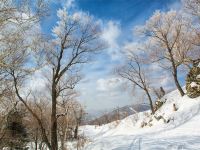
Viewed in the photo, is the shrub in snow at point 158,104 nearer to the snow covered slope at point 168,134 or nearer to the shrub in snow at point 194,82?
the snow covered slope at point 168,134

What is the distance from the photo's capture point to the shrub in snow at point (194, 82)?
28.8 m

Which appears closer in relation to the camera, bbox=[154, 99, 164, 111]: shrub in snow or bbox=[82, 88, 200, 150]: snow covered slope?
bbox=[82, 88, 200, 150]: snow covered slope

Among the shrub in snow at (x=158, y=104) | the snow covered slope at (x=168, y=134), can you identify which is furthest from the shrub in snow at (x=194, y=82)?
the shrub in snow at (x=158, y=104)

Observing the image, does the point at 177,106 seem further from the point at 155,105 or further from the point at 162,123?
the point at 155,105

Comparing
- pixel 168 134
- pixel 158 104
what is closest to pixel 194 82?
pixel 168 134

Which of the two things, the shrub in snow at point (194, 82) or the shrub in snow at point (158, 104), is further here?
the shrub in snow at point (158, 104)

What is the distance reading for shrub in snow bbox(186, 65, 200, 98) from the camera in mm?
28816

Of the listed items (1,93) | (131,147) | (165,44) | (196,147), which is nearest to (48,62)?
(1,93)

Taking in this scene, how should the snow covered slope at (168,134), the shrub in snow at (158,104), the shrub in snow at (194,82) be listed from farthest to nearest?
the shrub in snow at (158,104) < the shrub in snow at (194,82) < the snow covered slope at (168,134)

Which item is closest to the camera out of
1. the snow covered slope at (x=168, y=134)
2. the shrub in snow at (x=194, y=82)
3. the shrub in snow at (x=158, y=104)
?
the snow covered slope at (x=168, y=134)

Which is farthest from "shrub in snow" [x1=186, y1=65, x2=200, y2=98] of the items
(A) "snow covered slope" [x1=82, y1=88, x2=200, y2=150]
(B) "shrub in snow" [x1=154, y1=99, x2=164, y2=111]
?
(B) "shrub in snow" [x1=154, y1=99, x2=164, y2=111]

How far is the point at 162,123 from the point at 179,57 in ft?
32.1

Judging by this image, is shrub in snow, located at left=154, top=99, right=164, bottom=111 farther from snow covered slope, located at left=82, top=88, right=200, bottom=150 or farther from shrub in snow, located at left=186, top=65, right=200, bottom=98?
shrub in snow, located at left=186, top=65, right=200, bottom=98

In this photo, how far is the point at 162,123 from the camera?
31859 millimetres
